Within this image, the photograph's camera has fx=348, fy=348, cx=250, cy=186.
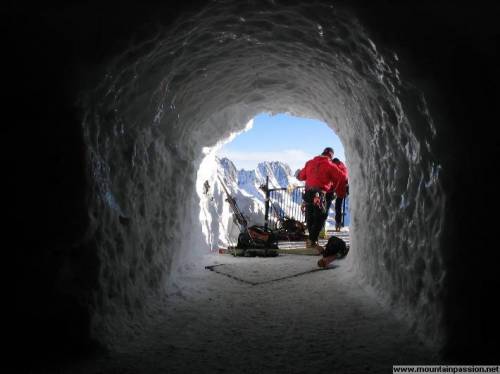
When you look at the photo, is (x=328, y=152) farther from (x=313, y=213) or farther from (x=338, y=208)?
(x=338, y=208)

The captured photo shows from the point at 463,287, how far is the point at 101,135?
2.73m

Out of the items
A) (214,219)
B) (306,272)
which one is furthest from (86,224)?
(214,219)

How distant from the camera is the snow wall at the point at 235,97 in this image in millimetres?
2523

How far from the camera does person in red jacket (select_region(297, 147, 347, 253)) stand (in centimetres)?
680

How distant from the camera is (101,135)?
2.69 metres

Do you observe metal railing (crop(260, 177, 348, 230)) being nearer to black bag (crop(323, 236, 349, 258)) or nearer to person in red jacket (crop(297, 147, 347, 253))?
person in red jacket (crop(297, 147, 347, 253))

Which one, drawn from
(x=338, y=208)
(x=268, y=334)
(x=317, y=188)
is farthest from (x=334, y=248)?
(x=338, y=208)

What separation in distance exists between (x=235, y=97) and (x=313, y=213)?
2914mm

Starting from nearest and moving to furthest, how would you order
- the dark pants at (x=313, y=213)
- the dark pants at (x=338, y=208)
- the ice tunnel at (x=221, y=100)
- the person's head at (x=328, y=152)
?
1. the ice tunnel at (x=221, y=100)
2. the dark pants at (x=313, y=213)
3. the person's head at (x=328, y=152)
4. the dark pants at (x=338, y=208)

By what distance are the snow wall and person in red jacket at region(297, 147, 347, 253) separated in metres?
1.74

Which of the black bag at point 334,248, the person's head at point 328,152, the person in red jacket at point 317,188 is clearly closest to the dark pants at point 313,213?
the person in red jacket at point 317,188

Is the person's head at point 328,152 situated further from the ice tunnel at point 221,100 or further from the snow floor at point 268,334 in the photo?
the snow floor at point 268,334

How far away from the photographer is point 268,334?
3.05 meters

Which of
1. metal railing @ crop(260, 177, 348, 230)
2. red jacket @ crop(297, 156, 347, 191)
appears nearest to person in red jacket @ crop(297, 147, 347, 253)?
red jacket @ crop(297, 156, 347, 191)
